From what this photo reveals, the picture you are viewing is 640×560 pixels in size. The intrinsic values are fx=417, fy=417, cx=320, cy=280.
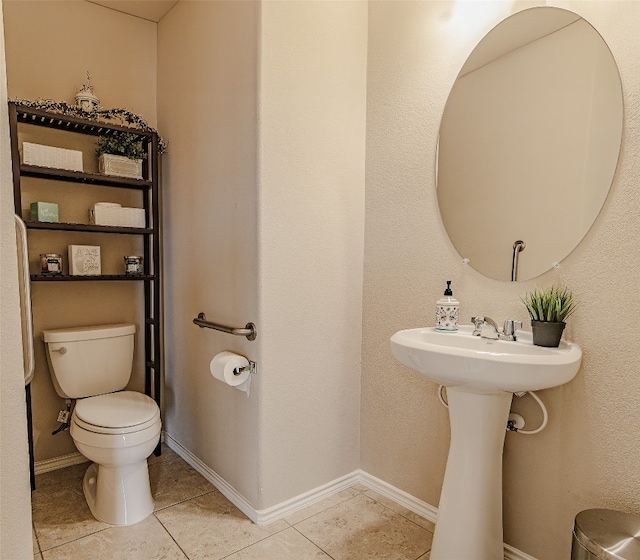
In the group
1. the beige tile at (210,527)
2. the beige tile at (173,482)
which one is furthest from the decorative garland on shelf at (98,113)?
the beige tile at (210,527)

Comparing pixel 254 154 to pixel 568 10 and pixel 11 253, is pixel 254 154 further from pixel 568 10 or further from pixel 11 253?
pixel 568 10

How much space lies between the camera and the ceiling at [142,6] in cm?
231

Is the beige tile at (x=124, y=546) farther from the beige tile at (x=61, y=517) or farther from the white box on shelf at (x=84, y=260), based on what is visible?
the white box on shelf at (x=84, y=260)

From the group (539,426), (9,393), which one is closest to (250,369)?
(9,393)

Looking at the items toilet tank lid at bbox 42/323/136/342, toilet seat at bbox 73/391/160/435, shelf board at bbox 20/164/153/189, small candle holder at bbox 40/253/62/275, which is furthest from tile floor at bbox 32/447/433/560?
shelf board at bbox 20/164/153/189

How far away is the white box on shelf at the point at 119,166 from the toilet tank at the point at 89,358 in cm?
84

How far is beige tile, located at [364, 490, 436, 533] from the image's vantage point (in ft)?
5.98

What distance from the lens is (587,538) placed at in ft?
3.79

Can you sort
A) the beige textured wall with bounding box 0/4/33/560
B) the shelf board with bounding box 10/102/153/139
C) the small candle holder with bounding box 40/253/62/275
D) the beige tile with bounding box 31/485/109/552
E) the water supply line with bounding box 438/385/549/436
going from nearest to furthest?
the beige textured wall with bounding box 0/4/33/560
the water supply line with bounding box 438/385/549/436
the beige tile with bounding box 31/485/109/552
the shelf board with bounding box 10/102/153/139
the small candle holder with bounding box 40/253/62/275

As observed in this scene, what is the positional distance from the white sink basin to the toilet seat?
3.91ft

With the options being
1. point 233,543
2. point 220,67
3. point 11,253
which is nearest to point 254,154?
point 220,67

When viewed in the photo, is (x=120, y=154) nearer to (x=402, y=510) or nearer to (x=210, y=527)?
(x=210, y=527)

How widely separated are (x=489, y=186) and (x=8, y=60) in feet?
7.81

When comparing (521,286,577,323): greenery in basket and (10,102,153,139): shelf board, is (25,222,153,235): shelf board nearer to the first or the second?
(10,102,153,139): shelf board
